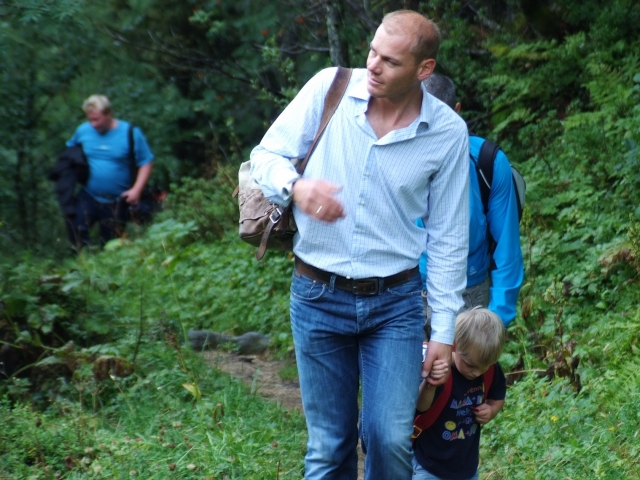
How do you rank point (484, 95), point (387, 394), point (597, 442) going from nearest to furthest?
point (387, 394) < point (597, 442) < point (484, 95)

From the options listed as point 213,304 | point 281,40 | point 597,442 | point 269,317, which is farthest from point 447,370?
point 281,40

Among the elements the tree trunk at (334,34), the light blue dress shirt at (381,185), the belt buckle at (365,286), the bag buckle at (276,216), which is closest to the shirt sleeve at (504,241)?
the light blue dress shirt at (381,185)

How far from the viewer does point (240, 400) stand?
564cm

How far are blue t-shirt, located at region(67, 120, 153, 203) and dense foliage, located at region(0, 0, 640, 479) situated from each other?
59 centimetres

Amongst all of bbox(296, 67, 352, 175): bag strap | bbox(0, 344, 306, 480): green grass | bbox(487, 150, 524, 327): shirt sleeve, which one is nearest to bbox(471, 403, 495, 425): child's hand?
bbox(487, 150, 524, 327): shirt sleeve

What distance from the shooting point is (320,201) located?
2.87m

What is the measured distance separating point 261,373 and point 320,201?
4199 millimetres

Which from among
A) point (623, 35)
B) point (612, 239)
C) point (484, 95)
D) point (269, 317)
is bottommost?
point (269, 317)

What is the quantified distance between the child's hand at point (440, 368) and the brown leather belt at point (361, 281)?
328mm

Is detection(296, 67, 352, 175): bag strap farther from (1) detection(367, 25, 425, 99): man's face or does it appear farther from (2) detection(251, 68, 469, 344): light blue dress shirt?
(1) detection(367, 25, 425, 99): man's face

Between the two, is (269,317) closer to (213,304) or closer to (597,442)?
(213,304)

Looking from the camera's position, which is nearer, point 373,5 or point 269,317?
point 269,317

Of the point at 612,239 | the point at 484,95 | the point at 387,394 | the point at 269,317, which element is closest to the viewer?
the point at 387,394

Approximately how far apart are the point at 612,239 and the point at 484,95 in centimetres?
290
